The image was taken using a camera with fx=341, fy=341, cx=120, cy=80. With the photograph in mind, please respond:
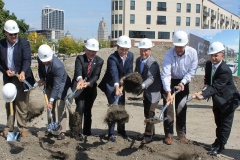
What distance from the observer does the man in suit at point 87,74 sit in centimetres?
652

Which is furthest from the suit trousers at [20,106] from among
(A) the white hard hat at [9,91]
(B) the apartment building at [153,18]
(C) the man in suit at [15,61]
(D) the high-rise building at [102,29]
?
(D) the high-rise building at [102,29]

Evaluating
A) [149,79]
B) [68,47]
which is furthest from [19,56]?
[68,47]

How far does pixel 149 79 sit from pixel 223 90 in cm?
133

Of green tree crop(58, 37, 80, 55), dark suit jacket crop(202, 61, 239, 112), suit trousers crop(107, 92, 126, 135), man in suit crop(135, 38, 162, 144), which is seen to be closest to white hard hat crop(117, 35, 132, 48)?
man in suit crop(135, 38, 162, 144)

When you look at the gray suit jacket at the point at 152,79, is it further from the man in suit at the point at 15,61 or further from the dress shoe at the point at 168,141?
the man in suit at the point at 15,61

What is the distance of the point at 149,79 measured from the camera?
634 centimetres

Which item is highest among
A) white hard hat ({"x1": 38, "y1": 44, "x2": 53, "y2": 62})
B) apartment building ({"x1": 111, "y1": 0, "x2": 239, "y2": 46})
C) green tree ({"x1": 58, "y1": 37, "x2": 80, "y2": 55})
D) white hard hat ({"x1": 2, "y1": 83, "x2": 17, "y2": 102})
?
apartment building ({"x1": 111, "y1": 0, "x2": 239, "y2": 46})

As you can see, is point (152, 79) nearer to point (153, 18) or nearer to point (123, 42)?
point (123, 42)

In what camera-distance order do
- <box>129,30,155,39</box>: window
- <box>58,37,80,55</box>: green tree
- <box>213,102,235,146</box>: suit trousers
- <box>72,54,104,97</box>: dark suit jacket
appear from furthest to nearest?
<box>58,37,80,55</box>: green tree < <box>129,30,155,39</box>: window < <box>72,54,104,97</box>: dark suit jacket < <box>213,102,235,146</box>: suit trousers

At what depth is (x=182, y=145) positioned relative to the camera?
21.1 ft

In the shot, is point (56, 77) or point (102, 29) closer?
point (56, 77)

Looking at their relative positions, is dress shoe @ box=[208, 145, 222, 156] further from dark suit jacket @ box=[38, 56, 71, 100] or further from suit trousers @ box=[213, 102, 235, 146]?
dark suit jacket @ box=[38, 56, 71, 100]

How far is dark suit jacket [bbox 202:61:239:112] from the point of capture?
19.1 feet

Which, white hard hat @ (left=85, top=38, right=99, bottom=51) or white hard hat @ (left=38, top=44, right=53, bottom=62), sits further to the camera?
white hard hat @ (left=85, top=38, right=99, bottom=51)
